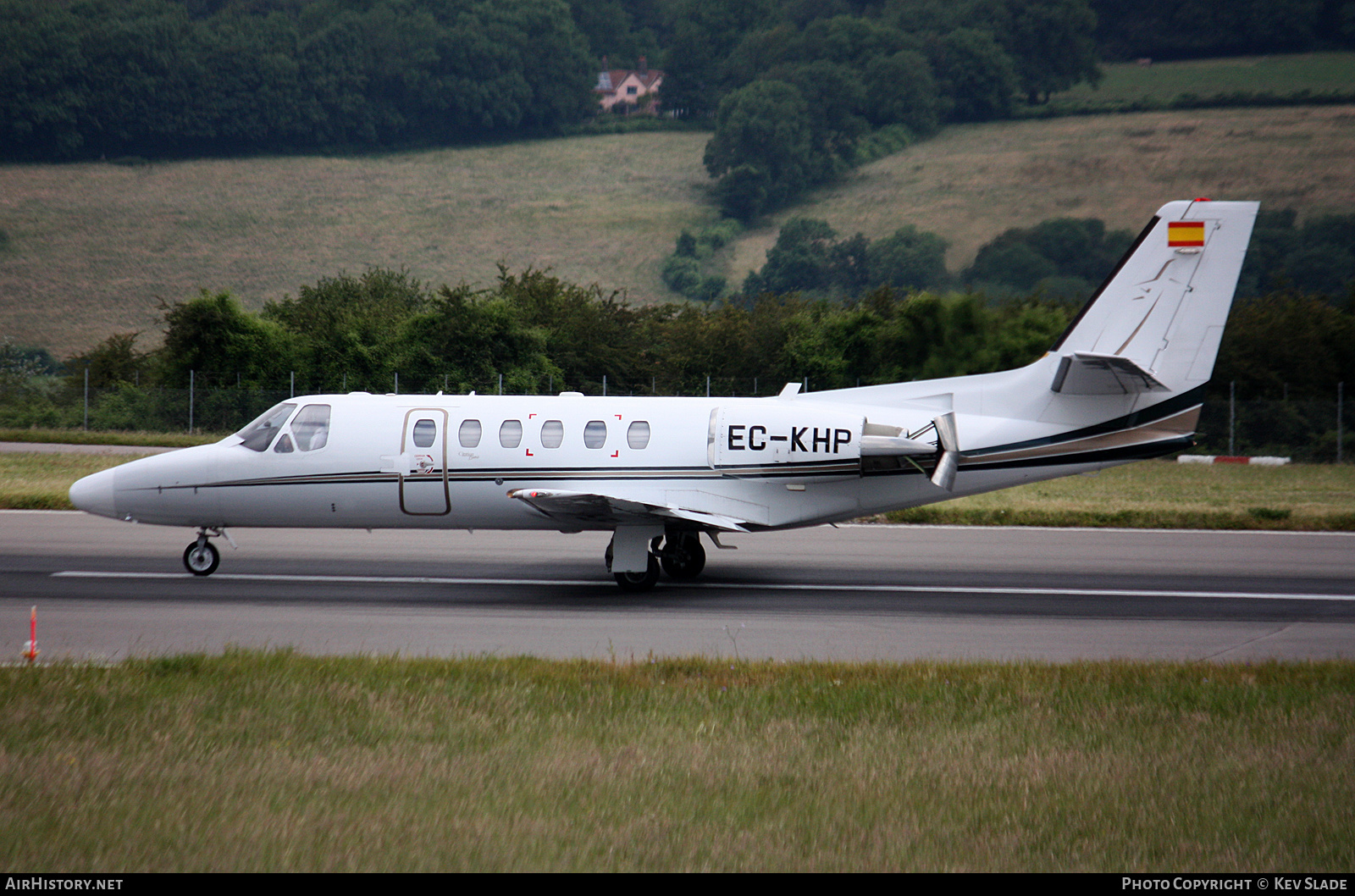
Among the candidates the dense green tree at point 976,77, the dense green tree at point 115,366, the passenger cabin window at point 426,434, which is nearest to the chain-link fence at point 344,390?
the dense green tree at point 115,366

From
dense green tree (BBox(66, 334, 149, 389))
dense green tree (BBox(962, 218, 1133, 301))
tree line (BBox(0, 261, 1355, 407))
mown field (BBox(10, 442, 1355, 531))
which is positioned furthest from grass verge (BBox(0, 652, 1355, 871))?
dense green tree (BBox(962, 218, 1133, 301))

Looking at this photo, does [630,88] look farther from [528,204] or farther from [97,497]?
[97,497]

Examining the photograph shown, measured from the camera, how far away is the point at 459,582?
15.1 meters

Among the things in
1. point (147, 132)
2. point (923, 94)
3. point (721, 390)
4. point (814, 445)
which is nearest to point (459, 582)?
point (814, 445)

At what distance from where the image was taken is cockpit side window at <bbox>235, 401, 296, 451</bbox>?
1524 centimetres

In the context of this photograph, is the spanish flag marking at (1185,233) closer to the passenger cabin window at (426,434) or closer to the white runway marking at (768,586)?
the white runway marking at (768,586)

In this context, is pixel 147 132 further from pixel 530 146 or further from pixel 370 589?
pixel 370 589

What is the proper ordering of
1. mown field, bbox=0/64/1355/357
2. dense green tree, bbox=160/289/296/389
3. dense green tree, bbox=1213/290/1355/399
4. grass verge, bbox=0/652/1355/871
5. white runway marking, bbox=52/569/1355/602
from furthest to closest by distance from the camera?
mown field, bbox=0/64/1355/357 → dense green tree, bbox=1213/290/1355/399 → dense green tree, bbox=160/289/296/389 → white runway marking, bbox=52/569/1355/602 → grass verge, bbox=0/652/1355/871

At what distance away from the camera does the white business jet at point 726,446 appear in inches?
561

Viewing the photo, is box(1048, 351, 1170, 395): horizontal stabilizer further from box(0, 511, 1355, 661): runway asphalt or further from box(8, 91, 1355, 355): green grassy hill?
box(8, 91, 1355, 355): green grassy hill

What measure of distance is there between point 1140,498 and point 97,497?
22918 mm

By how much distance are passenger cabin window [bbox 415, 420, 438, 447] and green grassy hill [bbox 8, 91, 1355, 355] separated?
2650 inches

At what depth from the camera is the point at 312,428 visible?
15.2 m

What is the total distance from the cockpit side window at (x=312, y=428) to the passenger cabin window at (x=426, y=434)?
1.30 m
